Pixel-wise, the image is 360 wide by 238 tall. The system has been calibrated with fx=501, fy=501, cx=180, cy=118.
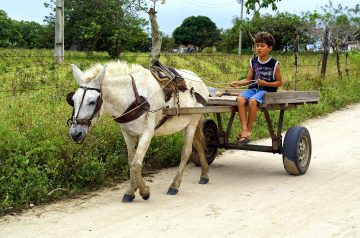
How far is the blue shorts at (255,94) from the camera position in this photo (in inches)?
258

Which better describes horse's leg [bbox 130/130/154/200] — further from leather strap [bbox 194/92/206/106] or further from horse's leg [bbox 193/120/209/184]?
horse's leg [bbox 193/120/209/184]

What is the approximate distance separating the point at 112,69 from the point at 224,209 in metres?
1.92

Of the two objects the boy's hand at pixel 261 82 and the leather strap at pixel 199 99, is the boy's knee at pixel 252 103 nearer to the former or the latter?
the boy's hand at pixel 261 82

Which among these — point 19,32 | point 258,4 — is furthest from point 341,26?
point 19,32

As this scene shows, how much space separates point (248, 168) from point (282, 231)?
9.68 feet

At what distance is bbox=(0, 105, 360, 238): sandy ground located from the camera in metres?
4.65

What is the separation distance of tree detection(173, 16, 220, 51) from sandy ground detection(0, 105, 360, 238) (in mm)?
80743

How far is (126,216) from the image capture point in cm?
507

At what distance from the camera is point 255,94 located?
Result: 663 cm

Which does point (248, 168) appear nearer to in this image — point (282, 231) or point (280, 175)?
point (280, 175)

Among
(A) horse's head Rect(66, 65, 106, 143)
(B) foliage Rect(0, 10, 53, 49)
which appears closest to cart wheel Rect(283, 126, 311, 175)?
(A) horse's head Rect(66, 65, 106, 143)

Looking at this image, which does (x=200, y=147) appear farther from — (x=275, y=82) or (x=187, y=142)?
(x=275, y=82)

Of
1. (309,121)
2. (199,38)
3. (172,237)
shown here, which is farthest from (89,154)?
(199,38)

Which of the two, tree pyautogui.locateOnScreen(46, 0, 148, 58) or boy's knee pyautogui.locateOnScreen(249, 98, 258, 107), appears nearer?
boy's knee pyautogui.locateOnScreen(249, 98, 258, 107)
